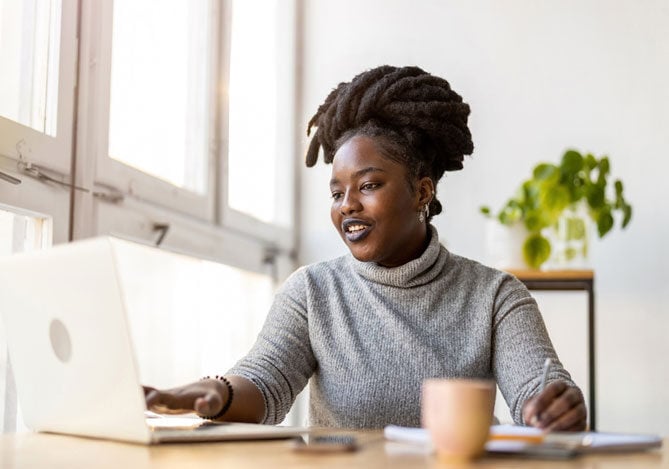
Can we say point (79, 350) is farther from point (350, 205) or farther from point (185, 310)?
point (185, 310)

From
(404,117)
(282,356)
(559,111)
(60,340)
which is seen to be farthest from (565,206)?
(60,340)

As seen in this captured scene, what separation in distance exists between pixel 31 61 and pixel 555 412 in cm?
124

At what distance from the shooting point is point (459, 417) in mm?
839

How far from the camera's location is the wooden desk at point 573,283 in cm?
260

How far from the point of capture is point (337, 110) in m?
1.74

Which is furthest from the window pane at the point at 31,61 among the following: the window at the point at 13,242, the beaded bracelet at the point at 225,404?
the beaded bracelet at the point at 225,404

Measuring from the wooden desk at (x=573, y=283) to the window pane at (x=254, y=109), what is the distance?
91 centimetres

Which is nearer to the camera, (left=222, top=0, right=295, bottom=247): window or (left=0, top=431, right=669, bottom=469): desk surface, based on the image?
(left=0, top=431, right=669, bottom=469): desk surface

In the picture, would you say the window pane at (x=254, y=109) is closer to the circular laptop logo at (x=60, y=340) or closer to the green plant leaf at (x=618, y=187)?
the green plant leaf at (x=618, y=187)

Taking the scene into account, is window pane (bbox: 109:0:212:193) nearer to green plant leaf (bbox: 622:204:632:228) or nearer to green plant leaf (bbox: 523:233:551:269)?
green plant leaf (bbox: 523:233:551:269)

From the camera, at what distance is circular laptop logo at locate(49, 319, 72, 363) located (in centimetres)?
103

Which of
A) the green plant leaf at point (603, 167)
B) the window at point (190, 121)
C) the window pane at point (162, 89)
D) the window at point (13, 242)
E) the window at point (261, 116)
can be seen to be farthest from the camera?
the window at point (261, 116)

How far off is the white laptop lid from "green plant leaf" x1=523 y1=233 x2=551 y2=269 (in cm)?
180

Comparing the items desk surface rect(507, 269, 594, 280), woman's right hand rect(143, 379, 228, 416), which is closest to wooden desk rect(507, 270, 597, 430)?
desk surface rect(507, 269, 594, 280)
